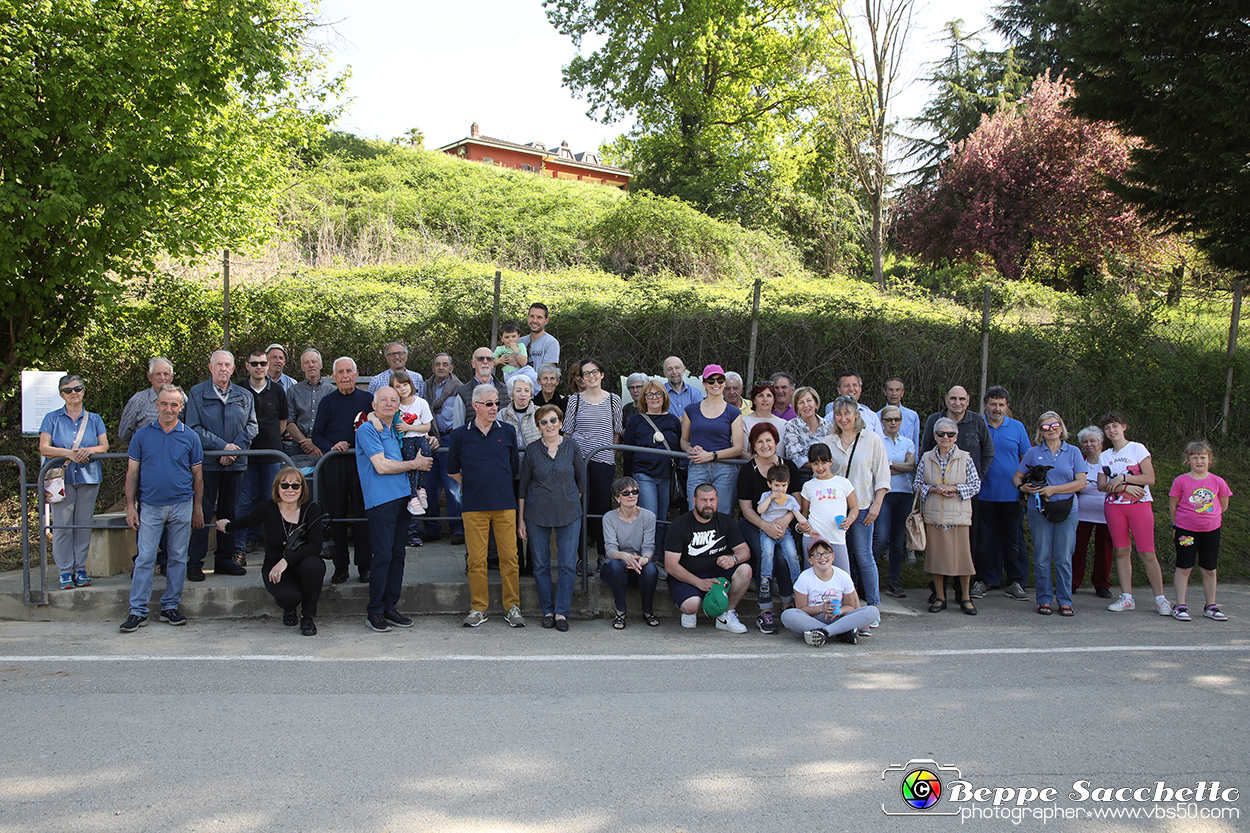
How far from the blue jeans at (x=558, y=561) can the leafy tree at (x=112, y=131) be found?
560cm

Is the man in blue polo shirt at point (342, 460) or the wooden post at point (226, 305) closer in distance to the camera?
the man in blue polo shirt at point (342, 460)

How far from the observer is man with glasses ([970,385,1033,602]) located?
26.0ft

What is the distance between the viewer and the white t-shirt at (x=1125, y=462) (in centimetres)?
762

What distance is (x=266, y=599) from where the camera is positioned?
6906 millimetres

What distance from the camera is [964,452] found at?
7547 millimetres

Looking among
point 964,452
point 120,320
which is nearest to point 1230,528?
point 964,452

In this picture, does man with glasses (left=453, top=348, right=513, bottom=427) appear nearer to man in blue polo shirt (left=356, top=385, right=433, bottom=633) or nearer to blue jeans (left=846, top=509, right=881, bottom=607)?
man in blue polo shirt (left=356, top=385, right=433, bottom=633)

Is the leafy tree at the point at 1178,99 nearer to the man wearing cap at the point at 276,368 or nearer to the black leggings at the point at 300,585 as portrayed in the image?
the man wearing cap at the point at 276,368

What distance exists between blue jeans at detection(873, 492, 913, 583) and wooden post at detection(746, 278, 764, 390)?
344 cm

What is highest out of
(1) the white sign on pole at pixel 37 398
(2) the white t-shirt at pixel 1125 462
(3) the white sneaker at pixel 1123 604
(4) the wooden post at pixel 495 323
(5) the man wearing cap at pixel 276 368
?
(4) the wooden post at pixel 495 323

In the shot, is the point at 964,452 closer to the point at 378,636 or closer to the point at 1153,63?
the point at 378,636

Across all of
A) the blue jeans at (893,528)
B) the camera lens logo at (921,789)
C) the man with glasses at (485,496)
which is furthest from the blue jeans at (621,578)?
the camera lens logo at (921,789)

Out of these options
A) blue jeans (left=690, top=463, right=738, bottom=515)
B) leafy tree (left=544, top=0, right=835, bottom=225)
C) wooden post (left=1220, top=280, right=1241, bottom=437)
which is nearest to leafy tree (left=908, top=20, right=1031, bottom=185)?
leafy tree (left=544, top=0, right=835, bottom=225)

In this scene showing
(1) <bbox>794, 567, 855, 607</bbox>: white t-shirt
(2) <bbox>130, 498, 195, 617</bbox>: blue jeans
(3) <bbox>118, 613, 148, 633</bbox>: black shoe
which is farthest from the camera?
(1) <bbox>794, 567, 855, 607</bbox>: white t-shirt
